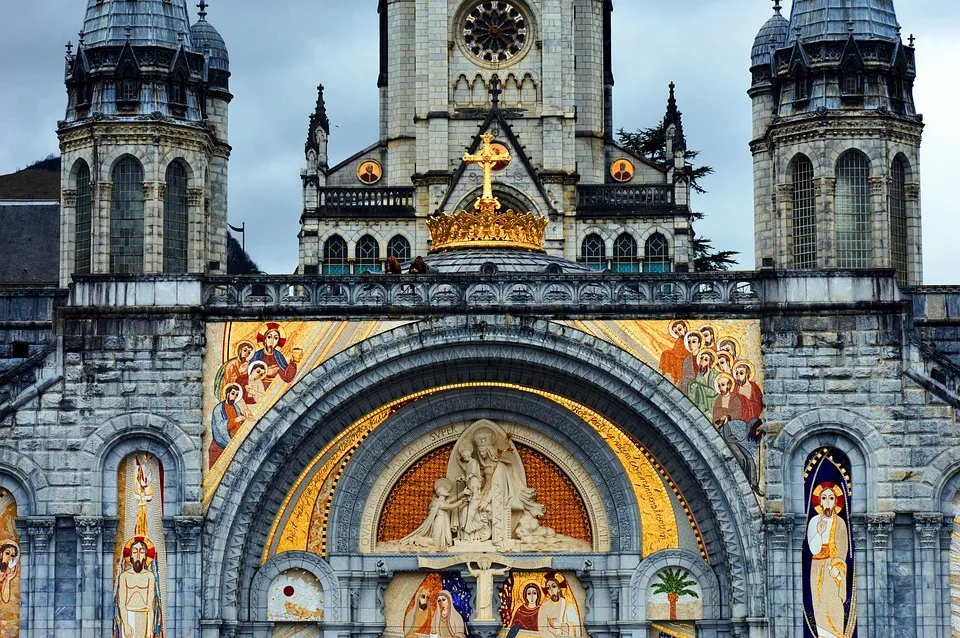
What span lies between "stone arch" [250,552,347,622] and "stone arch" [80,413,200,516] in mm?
1952

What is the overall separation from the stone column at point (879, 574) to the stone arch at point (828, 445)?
37cm

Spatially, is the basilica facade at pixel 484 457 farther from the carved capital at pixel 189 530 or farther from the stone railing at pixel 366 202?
the stone railing at pixel 366 202

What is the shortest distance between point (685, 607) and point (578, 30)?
30.7 m

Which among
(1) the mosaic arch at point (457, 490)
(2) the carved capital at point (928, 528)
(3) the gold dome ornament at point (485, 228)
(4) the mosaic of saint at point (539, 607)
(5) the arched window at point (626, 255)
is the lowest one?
(4) the mosaic of saint at point (539, 607)

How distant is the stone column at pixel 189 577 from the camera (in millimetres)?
43531

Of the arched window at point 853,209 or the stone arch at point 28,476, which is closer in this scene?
the stone arch at point 28,476

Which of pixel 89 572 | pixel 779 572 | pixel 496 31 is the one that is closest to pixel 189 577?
pixel 89 572

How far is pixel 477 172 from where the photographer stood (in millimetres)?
67938

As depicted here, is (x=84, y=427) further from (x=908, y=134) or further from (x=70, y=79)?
(x=908, y=134)

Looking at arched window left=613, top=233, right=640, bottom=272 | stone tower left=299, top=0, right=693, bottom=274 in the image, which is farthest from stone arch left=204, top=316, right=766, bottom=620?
arched window left=613, top=233, right=640, bottom=272

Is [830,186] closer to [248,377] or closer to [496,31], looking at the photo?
[248,377]

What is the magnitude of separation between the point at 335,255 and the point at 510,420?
2453cm

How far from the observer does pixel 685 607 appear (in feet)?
146

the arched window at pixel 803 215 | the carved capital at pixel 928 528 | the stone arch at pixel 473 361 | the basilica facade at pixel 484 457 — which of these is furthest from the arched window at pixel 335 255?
the carved capital at pixel 928 528
